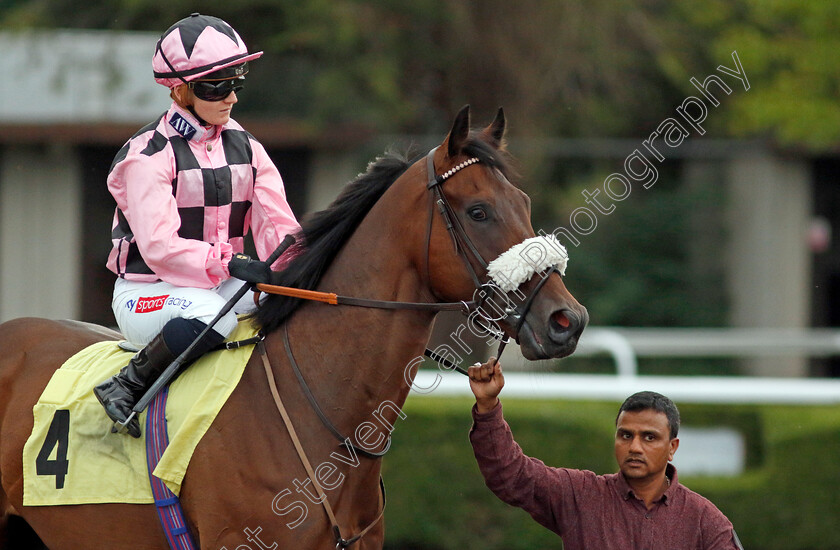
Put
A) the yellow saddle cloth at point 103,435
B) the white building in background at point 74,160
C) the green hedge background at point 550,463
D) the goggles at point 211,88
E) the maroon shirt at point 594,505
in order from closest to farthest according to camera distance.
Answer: the maroon shirt at point 594,505 → the yellow saddle cloth at point 103,435 → the goggles at point 211,88 → the green hedge background at point 550,463 → the white building in background at point 74,160

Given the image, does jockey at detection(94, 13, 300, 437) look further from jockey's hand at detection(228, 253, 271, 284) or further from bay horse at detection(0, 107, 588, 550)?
bay horse at detection(0, 107, 588, 550)

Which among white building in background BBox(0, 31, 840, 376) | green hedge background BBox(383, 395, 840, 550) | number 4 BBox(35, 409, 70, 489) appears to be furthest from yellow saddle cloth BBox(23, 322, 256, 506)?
white building in background BBox(0, 31, 840, 376)

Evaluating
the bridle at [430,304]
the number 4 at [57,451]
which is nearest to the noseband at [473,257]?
the bridle at [430,304]

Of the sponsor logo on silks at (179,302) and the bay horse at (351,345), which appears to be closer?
the bay horse at (351,345)

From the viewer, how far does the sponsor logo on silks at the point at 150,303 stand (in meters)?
2.90

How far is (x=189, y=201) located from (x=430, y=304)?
82 cm

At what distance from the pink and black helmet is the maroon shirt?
4.20ft

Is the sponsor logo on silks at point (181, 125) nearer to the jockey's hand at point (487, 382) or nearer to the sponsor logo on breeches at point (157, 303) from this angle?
the sponsor logo on breeches at point (157, 303)

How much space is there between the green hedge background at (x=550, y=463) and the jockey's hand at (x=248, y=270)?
117 inches

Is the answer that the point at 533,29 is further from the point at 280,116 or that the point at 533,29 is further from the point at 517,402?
the point at 517,402

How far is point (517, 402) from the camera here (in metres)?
5.96

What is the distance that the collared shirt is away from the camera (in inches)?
111

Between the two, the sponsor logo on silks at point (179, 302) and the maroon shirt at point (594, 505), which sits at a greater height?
the sponsor logo on silks at point (179, 302)

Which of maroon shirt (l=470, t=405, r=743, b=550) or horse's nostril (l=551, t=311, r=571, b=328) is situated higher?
horse's nostril (l=551, t=311, r=571, b=328)
